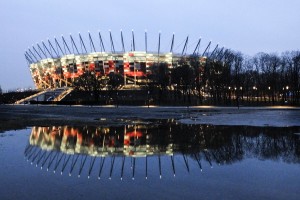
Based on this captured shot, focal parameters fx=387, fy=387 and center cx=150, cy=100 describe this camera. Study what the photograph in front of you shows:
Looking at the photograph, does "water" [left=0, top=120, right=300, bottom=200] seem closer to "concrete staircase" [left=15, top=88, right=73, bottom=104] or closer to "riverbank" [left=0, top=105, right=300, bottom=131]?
"riverbank" [left=0, top=105, right=300, bottom=131]

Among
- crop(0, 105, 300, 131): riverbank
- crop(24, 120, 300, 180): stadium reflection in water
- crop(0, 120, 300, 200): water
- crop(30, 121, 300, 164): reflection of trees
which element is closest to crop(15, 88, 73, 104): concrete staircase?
crop(0, 105, 300, 131): riverbank

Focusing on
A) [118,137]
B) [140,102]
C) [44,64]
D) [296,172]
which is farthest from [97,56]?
[296,172]

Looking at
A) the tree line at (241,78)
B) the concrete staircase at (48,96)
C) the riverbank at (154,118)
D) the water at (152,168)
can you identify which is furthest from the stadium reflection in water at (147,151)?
the concrete staircase at (48,96)

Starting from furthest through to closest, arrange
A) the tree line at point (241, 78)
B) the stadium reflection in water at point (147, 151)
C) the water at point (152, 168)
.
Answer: the tree line at point (241, 78)
the stadium reflection in water at point (147, 151)
the water at point (152, 168)

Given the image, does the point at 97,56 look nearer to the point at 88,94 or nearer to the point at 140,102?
the point at 88,94

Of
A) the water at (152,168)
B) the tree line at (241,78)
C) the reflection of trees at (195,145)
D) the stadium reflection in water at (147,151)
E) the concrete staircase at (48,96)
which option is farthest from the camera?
the concrete staircase at (48,96)

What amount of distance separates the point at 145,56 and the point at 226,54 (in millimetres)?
56254

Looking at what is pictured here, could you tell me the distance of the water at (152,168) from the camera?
10109 millimetres

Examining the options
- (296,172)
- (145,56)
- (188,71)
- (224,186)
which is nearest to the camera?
(224,186)

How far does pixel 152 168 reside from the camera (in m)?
13.5

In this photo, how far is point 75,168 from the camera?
536 inches

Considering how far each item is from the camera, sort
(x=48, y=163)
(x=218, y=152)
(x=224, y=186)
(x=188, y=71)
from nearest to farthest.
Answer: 1. (x=224, y=186)
2. (x=48, y=163)
3. (x=218, y=152)
4. (x=188, y=71)

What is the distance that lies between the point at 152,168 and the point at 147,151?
4006 mm

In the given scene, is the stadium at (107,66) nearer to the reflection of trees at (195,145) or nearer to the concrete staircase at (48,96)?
the concrete staircase at (48,96)
